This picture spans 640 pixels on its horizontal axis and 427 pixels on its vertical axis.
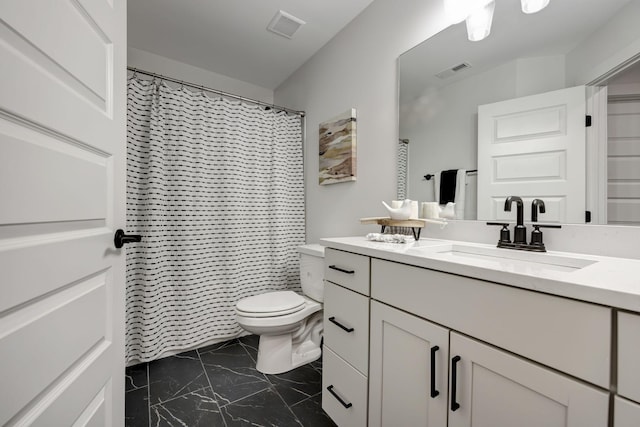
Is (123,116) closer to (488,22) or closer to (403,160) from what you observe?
(403,160)

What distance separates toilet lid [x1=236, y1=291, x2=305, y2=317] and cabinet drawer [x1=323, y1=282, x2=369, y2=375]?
0.46m

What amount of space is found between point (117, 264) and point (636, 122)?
1741mm

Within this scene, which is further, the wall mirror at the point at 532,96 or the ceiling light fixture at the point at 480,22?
the ceiling light fixture at the point at 480,22

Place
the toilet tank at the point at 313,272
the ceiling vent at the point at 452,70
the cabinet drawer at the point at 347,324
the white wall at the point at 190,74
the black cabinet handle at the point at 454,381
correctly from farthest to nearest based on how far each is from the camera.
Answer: the white wall at the point at 190,74 → the toilet tank at the point at 313,272 → the ceiling vent at the point at 452,70 → the cabinet drawer at the point at 347,324 → the black cabinet handle at the point at 454,381

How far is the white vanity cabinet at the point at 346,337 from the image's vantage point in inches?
44.4

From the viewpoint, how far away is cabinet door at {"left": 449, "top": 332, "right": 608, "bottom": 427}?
1.83 feet

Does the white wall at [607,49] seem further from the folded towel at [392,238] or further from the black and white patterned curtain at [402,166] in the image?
the folded towel at [392,238]

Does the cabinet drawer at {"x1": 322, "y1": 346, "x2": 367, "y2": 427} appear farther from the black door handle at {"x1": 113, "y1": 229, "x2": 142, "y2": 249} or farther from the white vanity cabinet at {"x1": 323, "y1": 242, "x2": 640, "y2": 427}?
the black door handle at {"x1": 113, "y1": 229, "x2": 142, "y2": 249}

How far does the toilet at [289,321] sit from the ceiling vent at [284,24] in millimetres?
1661

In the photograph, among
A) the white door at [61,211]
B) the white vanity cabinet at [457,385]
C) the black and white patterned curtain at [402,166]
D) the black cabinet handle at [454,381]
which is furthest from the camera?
the black and white patterned curtain at [402,166]

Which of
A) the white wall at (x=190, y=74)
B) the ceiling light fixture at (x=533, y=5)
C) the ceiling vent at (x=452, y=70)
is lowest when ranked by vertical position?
the ceiling vent at (x=452, y=70)

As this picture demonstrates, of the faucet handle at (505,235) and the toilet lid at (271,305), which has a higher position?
the faucet handle at (505,235)

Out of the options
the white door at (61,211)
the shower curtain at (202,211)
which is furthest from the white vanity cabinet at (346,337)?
the shower curtain at (202,211)

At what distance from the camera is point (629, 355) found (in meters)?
0.50
